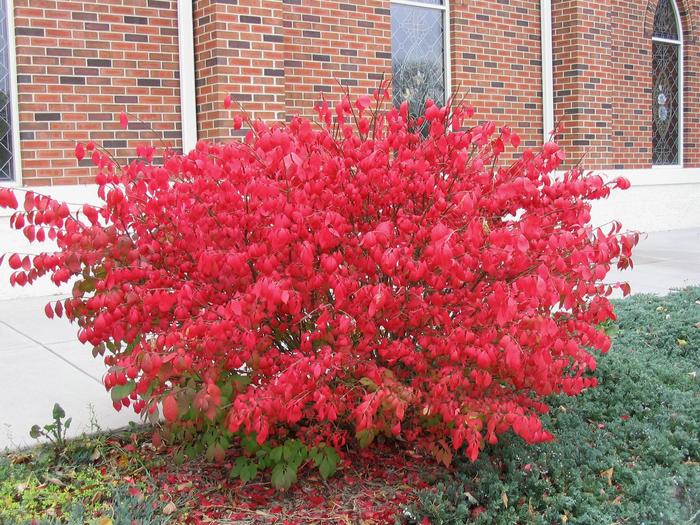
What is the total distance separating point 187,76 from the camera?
780cm

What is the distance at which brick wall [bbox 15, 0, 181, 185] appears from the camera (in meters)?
7.08

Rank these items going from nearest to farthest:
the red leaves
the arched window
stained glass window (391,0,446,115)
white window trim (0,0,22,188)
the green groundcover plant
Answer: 1. the red leaves
2. the green groundcover plant
3. white window trim (0,0,22,188)
4. stained glass window (391,0,446,115)
5. the arched window

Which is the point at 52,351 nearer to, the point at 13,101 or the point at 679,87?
the point at 13,101

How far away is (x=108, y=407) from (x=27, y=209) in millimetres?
1614

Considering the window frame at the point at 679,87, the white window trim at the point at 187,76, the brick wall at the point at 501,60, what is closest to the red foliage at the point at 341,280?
the white window trim at the point at 187,76

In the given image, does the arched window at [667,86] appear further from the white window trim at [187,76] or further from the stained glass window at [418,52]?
the white window trim at [187,76]

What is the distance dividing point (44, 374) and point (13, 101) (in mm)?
3123

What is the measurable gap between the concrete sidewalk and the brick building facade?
1468 millimetres

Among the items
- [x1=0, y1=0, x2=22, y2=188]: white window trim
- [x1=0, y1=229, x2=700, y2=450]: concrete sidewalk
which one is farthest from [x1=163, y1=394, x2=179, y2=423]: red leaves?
[x1=0, y1=0, x2=22, y2=188]: white window trim

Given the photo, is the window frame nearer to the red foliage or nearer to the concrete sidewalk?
the concrete sidewalk

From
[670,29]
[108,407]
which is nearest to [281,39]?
[108,407]

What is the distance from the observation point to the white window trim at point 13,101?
6.93 metres

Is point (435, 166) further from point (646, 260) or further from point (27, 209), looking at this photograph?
point (646, 260)

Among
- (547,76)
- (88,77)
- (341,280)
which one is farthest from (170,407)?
(547,76)
